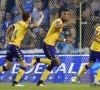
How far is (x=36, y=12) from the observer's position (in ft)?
70.3

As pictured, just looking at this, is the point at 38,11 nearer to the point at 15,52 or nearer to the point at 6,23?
the point at 6,23

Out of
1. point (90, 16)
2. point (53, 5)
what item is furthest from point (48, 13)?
point (90, 16)

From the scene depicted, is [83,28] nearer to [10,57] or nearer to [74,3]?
[74,3]

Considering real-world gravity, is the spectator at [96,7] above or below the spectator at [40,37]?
above

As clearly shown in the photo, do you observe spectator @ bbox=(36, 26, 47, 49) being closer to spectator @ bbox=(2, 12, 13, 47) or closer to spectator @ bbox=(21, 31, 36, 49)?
spectator @ bbox=(21, 31, 36, 49)

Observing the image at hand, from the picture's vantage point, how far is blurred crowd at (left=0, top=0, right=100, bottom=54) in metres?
20.5

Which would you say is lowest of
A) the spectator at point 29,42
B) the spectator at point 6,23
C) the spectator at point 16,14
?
the spectator at point 29,42

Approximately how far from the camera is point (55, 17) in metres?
21.0

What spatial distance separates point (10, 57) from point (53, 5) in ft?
17.2

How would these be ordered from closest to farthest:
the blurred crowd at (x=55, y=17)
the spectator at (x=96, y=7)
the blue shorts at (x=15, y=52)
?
the blue shorts at (x=15, y=52) < the spectator at (x=96, y=7) < the blurred crowd at (x=55, y=17)

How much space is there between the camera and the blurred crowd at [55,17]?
67.2 feet

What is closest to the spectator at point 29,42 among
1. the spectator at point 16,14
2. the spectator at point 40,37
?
the spectator at point 40,37

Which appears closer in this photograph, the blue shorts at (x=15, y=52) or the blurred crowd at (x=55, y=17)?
the blue shorts at (x=15, y=52)

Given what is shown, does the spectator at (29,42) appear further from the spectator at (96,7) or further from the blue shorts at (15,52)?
the blue shorts at (15,52)
